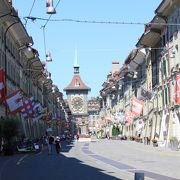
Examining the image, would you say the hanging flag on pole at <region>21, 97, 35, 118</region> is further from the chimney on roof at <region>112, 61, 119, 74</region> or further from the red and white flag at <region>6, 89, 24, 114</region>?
the chimney on roof at <region>112, 61, 119, 74</region>

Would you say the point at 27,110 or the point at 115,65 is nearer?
the point at 27,110

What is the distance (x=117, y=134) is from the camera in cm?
12362

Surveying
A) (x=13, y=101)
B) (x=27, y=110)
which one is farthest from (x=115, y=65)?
(x=13, y=101)

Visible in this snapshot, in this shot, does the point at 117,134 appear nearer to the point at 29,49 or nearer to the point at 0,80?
the point at 29,49

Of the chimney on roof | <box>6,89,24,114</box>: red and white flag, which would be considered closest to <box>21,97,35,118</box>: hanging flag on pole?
<box>6,89,24,114</box>: red and white flag

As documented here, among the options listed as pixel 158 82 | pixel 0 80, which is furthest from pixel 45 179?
pixel 158 82

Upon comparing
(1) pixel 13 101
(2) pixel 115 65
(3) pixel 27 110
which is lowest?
(3) pixel 27 110

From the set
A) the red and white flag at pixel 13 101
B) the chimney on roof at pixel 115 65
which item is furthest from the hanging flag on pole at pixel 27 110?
the chimney on roof at pixel 115 65

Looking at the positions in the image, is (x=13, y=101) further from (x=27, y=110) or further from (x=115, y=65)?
(x=115, y=65)

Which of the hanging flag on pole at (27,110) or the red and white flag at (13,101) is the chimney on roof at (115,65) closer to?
the hanging flag on pole at (27,110)

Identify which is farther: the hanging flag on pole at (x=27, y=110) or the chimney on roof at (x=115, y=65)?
the chimney on roof at (x=115, y=65)

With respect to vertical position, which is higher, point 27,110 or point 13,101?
point 13,101

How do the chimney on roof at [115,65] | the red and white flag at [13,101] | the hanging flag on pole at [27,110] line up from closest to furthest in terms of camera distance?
1. the red and white flag at [13,101]
2. the hanging flag on pole at [27,110]
3. the chimney on roof at [115,65]

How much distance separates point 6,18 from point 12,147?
17.5 m
